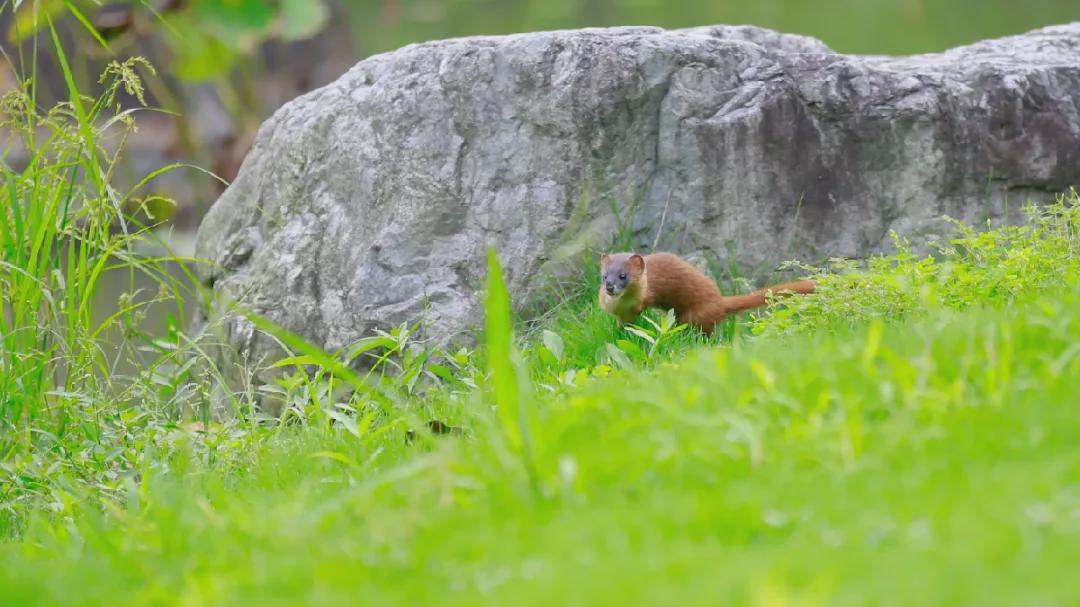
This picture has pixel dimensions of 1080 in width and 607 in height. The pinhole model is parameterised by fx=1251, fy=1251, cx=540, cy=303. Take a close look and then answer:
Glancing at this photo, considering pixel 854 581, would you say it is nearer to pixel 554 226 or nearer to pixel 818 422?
pixel 818 422

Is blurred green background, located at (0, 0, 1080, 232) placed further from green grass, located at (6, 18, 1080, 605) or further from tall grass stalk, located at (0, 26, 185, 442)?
green grass, located at (6, 18, 1080, 605)

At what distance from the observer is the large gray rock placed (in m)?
5.54

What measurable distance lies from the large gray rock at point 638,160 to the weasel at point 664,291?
0.36 meters

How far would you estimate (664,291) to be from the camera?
527 cm

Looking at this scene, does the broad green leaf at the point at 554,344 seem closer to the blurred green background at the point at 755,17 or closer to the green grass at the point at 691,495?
the green grass at the point at 691,495

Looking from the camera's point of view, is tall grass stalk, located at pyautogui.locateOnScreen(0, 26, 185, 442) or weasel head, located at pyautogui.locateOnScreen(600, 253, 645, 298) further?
weasel head, located at pyautogui.locateOnScreen(600, 253, 645, 298)

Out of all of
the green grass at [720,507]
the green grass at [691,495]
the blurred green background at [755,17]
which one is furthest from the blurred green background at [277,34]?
the green grass at [720,507]

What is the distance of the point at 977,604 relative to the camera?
5.95ft

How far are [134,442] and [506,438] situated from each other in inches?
96.9

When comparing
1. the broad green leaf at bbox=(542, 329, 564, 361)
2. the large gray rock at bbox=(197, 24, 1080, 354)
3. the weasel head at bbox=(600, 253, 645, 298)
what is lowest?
the broad green leaf at bbox=(542, 329, 564, 361)

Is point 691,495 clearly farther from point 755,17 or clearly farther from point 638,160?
point 755,17

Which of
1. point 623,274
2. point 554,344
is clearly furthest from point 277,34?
point 554,344

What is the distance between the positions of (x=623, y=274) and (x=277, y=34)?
8.32 meters

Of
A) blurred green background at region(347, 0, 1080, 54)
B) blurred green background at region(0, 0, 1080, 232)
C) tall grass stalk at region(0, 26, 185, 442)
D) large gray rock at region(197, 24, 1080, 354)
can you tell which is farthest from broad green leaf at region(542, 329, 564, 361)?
blurred green background at region(347, 0, 1080, 54)
